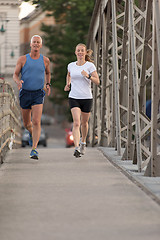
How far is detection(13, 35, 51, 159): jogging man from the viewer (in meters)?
10.6

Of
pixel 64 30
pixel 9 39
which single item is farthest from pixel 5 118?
pixel 9 39

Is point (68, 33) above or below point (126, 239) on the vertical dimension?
above

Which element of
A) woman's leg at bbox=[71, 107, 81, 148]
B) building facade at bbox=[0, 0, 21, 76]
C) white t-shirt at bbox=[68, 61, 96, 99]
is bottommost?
woman's leg at bbox=[71, 107, 81, 148]

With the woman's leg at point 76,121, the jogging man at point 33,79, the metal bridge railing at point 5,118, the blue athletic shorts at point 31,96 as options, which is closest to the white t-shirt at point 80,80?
the woman's leg at point 76,121

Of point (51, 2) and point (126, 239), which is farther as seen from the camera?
point (51, 2)

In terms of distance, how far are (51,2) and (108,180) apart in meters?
36.8

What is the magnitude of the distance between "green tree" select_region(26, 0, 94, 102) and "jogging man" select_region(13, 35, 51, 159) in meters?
30.9

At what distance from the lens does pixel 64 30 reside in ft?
150

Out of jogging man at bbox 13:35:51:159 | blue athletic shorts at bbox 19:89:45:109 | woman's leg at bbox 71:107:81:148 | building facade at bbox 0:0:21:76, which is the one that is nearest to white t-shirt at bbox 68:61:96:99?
woman's leg at bbox 71:107:81:148

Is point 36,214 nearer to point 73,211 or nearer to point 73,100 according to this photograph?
point 73,211

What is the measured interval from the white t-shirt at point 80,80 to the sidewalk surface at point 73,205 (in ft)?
6.04

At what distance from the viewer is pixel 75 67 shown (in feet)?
37.0

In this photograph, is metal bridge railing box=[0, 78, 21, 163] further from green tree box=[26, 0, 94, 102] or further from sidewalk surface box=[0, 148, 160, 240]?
green tree box=[26, 0, 94, 102]

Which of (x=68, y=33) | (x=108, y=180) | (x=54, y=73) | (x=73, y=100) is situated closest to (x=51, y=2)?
(x=68, y=33)
